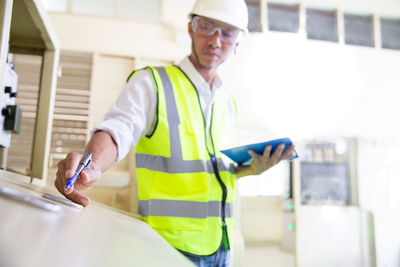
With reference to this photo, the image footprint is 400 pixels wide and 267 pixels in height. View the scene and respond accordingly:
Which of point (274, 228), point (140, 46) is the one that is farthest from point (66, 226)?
point (274, 228)

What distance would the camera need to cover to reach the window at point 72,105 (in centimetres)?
328

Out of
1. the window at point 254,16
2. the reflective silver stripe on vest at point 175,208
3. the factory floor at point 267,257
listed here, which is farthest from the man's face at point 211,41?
the factory floor at point 267,257

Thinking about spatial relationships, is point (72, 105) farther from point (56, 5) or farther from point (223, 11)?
point (223, 11)

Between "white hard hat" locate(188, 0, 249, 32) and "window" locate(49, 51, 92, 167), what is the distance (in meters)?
2.31

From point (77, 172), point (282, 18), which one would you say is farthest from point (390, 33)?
point (77, 172)

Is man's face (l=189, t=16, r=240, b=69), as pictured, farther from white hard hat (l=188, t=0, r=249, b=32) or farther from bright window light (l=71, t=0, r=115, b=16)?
bright window light (l=71, t=0, r=115, b=16)

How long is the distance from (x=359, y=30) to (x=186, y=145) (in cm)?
421

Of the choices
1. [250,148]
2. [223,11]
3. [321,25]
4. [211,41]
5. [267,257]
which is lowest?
[267,257]

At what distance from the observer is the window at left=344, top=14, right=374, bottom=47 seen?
442 centimetres

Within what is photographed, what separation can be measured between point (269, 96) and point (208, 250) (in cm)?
319

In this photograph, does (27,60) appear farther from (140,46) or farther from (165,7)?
(165,7)

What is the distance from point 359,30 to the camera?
14.6 ft

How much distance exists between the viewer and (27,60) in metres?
3.33

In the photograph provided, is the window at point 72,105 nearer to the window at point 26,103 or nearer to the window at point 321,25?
the window at point 26,103
